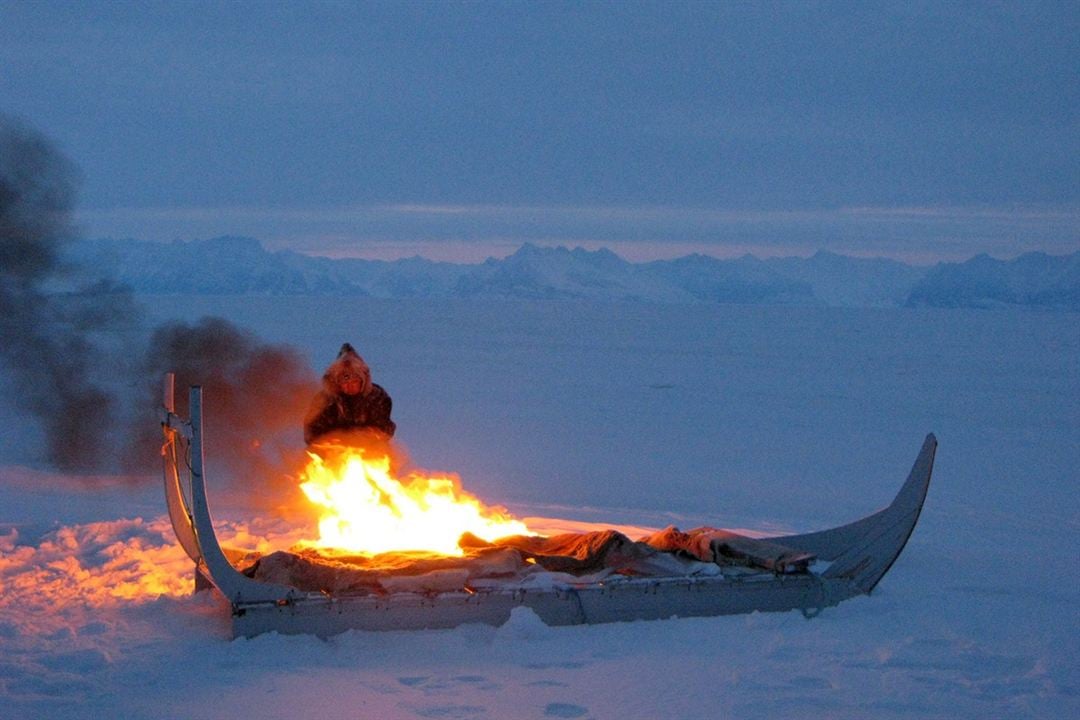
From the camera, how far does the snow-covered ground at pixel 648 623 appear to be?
7.61 m

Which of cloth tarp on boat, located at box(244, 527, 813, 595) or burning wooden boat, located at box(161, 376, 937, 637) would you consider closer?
burning wooden boat, located at box(161, 376, 937, 637)

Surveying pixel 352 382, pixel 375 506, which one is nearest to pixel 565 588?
pixel 375 506

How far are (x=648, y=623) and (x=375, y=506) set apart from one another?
3.24m

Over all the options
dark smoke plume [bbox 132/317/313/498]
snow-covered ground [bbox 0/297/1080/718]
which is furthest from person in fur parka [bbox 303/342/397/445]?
dark smoke plume [bbox 132/317/313/498]

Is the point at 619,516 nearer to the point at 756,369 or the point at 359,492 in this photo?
the point at 359,492

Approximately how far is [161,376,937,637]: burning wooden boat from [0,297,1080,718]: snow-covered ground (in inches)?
→ 5.8

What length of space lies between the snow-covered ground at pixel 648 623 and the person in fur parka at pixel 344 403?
180 centimetres

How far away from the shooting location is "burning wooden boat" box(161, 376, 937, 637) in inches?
332

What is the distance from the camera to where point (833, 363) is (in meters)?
45.8

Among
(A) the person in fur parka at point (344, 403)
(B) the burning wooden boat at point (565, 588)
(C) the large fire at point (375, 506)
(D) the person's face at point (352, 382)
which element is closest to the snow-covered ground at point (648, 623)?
(B) the burning wooden boat at point (565, 588)

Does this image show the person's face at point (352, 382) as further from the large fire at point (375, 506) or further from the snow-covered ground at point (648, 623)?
the snow-covered ground at point (648, 623)

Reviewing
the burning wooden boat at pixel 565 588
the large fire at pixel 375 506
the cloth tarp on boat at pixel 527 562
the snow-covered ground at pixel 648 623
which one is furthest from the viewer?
the large fire at pixel 375 506

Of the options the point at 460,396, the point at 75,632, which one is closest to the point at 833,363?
the point at 460,396

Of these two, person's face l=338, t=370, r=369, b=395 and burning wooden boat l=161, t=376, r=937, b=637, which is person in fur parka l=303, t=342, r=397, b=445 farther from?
burning wooden boat l=161, t=376, r=937, b=637
